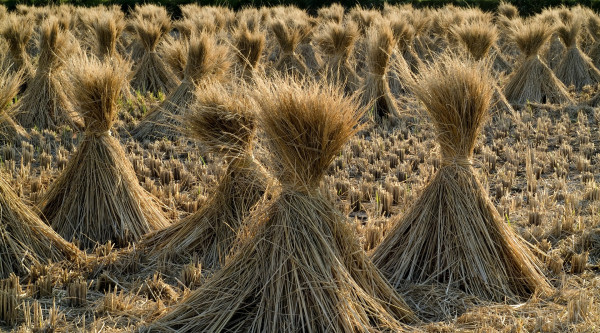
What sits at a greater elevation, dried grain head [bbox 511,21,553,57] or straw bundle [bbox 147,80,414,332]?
dried grain head [bbox 511,21,553,57]

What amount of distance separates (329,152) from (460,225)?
1.01 m

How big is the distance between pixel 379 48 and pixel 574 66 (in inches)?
154

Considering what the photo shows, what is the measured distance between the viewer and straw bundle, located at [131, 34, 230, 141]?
714cm

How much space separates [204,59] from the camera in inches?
284

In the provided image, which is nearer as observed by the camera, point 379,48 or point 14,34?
point 379,48

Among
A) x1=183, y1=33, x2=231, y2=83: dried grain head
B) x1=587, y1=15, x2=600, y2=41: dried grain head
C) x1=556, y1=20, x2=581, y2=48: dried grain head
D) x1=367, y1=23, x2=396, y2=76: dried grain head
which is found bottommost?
x1=183, y1=33, x2=231, y2=83: dried grain head

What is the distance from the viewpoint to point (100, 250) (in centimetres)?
455

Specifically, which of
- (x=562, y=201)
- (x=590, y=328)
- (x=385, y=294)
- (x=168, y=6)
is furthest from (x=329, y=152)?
(x=168, y=6)

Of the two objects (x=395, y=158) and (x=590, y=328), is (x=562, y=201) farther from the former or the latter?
(x=590, y=328)

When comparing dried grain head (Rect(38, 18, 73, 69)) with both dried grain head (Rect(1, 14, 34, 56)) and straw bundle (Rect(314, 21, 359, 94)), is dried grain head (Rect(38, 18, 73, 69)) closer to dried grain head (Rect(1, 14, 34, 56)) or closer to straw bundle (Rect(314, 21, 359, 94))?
dried grain head (Rect(1, 14, 34, 56))

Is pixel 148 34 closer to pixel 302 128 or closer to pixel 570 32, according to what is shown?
pixel 570 32

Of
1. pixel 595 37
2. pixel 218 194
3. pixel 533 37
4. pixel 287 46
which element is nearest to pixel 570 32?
pixel 533 37

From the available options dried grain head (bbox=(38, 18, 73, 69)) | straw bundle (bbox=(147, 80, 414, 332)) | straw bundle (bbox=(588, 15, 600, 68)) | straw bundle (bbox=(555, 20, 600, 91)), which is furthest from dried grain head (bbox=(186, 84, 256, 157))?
straw bundle (bbox=(588, 15, 600, 68))

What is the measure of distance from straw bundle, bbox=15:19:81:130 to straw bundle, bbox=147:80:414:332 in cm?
493
